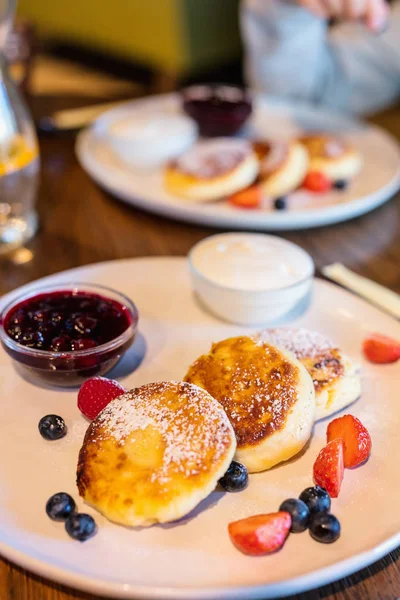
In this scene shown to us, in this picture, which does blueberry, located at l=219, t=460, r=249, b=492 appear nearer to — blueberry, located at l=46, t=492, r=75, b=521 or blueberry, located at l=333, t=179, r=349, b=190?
blueberry, located at l=46, t=492, r=75, b=521

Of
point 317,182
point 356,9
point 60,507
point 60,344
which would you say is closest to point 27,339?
point 60,344

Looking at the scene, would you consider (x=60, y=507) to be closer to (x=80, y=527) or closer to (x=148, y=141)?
(x=80, y=527)

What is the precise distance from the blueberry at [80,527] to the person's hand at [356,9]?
7.33 ft

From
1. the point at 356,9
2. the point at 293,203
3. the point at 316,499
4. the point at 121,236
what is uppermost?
the point at 356,9

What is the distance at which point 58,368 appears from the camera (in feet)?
4.43

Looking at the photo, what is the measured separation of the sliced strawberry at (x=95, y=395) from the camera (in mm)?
1277

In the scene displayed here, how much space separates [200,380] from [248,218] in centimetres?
93

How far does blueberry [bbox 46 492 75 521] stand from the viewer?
1.06 metres

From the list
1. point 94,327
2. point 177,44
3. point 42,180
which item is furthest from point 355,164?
point 177,44

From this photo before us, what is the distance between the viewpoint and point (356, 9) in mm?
2467

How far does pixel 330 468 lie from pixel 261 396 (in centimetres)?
19

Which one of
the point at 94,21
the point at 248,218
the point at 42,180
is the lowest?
the point at 94,21

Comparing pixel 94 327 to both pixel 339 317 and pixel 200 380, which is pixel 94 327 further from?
pixel 339 317

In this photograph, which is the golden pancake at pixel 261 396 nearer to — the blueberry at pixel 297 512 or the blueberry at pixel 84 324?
the blueberry at pixel 297 512
